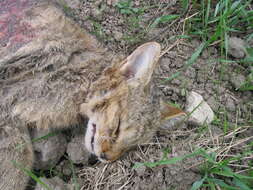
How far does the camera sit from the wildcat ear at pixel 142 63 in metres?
2.70

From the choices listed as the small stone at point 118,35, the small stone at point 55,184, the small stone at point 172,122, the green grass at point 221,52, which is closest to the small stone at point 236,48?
the green grass at point 221,52

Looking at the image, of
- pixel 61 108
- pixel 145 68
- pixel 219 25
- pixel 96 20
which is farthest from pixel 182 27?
pixel 61 108

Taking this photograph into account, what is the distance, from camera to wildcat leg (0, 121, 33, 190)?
2727 millimetres

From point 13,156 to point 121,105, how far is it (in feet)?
3.66

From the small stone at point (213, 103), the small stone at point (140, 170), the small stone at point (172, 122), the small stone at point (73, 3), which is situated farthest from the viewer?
the small stone at point (73, 3)

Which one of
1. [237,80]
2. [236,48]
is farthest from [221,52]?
[237,80]

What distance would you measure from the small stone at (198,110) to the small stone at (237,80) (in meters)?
0.49

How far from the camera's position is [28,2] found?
3158mm

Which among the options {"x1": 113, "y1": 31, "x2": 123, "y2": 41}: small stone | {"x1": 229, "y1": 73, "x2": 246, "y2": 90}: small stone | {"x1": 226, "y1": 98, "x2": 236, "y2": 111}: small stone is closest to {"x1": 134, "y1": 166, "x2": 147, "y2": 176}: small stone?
{"x1": 226, "y1": 98, "x2": 236, "y2": 111}: small stone

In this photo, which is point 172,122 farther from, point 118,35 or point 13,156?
point 13,156

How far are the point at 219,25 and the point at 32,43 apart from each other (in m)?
2.24

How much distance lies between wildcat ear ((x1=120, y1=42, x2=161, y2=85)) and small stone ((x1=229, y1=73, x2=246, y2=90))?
1.39 m

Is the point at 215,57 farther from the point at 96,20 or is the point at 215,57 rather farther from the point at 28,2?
the point at 28,2

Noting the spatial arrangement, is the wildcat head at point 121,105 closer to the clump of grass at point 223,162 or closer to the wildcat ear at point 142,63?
the wildcat ear at point 142,63
